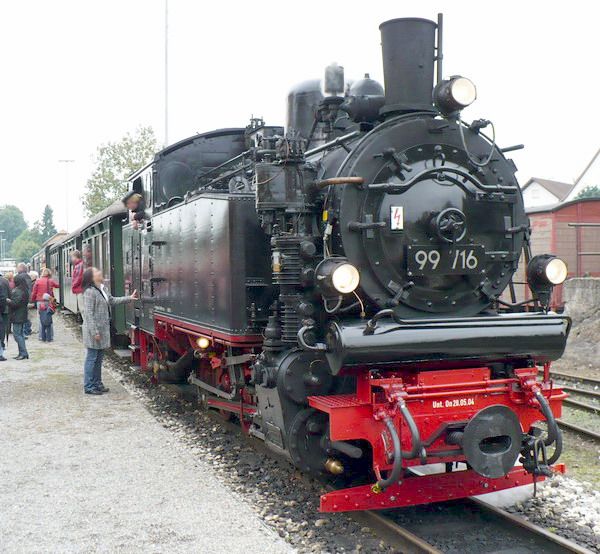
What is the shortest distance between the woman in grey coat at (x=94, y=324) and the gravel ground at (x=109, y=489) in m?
0.63

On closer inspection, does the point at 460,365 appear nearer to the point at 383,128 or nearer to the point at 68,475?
the point at 383,128

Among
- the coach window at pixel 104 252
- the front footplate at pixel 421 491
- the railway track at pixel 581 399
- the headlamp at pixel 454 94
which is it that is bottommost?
the railway track at pixel 581 399

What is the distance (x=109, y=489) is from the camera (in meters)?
5.00

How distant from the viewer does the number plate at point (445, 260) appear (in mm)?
4496

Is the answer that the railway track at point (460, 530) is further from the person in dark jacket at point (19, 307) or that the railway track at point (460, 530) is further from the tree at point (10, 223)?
the tree at point (10, 223)

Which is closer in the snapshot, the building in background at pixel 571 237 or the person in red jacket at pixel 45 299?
the person in red jacket at pixel 45 299

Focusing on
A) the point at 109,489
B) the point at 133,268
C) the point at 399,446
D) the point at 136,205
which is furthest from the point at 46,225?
the point at 399,446

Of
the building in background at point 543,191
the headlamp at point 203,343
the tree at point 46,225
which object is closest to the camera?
the headlamp at point 203,343

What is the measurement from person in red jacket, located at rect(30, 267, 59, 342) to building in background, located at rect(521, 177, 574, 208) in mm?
40734

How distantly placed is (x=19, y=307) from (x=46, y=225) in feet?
401

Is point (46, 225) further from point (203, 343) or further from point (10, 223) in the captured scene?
point (203, 343)

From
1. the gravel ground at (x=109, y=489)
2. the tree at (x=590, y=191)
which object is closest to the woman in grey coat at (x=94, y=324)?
the gravel ground at (x=109, y=489)

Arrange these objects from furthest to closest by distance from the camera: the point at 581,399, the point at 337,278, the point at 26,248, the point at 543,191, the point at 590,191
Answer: the point at 26,248, the point at 543,191, the point at 590,191, the point at 581,399, the point at 337,278

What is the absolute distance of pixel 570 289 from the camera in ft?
44.8
